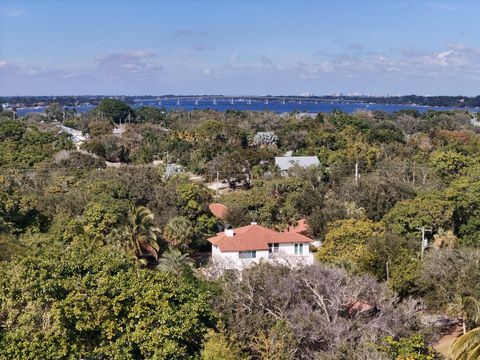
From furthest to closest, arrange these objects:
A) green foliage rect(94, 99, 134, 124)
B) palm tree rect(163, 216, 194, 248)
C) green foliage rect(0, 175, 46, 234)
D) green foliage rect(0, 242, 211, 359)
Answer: green foliage rect(94, 99, 134, 124), palm tree rect(163, 216, 194, 248), green foliage rect(0, 175, 46, 234), green foliage rect(0, 242, 211, 359)

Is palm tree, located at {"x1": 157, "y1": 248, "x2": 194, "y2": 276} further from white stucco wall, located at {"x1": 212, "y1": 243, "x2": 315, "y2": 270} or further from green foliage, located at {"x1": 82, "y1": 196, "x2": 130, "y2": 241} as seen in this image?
green foliage, located at {"x1": 82, "y1": 196, "x2": 130, "y2": 241}

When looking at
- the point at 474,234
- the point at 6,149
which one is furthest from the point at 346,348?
the point at 6,149

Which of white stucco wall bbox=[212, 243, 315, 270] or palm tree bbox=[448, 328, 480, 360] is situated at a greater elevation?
palm tree bbox=[448, 328, 480, 360]

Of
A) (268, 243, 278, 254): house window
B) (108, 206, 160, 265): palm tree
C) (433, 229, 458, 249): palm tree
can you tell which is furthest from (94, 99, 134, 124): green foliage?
(433, 229, 458, 249): palm tree

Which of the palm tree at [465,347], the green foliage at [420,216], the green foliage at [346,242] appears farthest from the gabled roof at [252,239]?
the palm tree at [465,347]

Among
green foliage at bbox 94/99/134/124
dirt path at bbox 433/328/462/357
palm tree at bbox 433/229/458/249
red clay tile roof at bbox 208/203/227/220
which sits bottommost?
dirt path at bbox 433/328/462/357

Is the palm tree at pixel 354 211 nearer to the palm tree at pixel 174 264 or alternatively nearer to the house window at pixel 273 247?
the house window at pixel 273 247

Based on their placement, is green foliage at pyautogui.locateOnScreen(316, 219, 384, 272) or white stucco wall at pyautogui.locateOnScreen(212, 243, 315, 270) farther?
white stucco wall at pyautogui.locateOnScreen(212, 243, 315, 270)

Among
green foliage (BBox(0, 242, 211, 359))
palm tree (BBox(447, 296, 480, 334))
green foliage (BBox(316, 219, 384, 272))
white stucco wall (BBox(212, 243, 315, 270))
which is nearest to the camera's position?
green foliage (BBox(0, 242, 211, 359))
